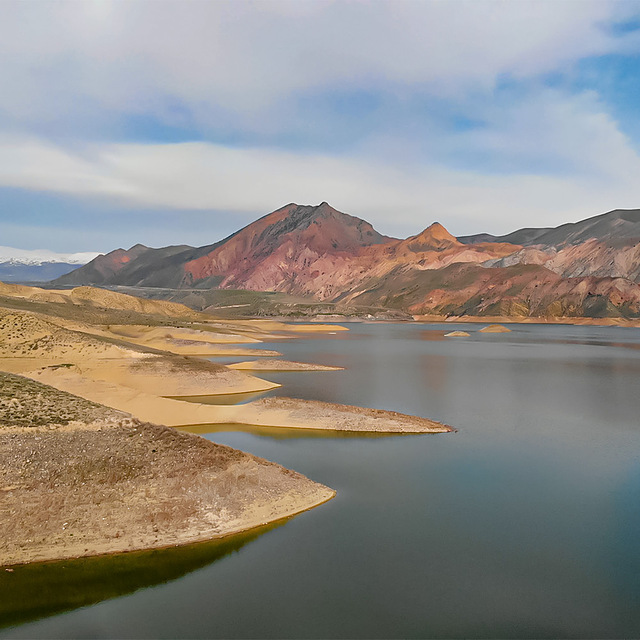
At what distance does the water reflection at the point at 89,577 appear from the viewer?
489 inches

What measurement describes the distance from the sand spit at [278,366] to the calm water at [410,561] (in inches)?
1085

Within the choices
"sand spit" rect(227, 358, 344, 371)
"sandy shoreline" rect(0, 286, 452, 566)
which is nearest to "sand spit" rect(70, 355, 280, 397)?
"sandy shoreline" rect(0, 286, 452, 566)

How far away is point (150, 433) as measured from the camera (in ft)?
65.3

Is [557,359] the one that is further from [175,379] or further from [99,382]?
[99,382]

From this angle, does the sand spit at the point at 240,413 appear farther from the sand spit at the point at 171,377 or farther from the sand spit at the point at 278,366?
the sand spit at the point at 278,366

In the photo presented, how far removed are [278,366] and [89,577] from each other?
43.3m

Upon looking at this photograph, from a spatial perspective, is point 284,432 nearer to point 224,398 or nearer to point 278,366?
point 224,398

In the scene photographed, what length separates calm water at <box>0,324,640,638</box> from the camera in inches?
467

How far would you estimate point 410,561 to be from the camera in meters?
14.4

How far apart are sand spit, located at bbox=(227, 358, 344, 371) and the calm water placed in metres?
27.5

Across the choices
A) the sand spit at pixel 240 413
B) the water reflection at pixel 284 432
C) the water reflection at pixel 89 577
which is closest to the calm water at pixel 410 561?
the water reflection at pixel 89 577

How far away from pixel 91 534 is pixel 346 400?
25019mm

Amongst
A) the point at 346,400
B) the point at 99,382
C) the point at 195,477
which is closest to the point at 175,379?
the point at 99,382

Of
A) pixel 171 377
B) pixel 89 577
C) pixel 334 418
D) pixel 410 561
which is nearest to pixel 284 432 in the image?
pixel 334 418
